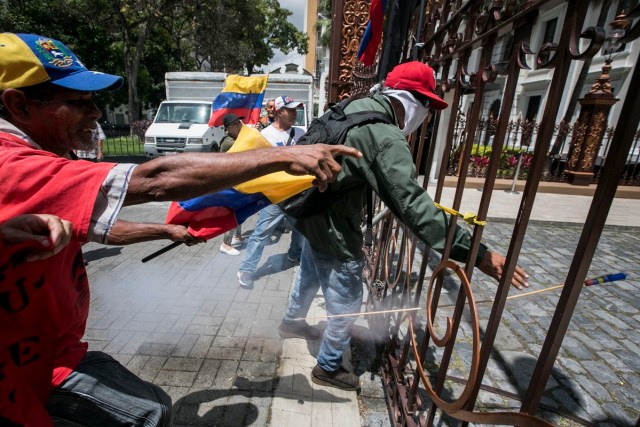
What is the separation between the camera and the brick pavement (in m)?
2.52

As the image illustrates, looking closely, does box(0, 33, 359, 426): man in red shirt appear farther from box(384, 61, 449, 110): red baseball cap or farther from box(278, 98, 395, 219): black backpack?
box(384, 61, 449, 110): red baseball cap

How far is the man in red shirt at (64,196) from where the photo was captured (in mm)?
1093

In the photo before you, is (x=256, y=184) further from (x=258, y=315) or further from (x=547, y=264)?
(x=547, y=264)

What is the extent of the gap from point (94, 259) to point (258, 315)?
108 inches

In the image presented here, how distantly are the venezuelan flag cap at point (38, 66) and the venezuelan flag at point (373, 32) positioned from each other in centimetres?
294

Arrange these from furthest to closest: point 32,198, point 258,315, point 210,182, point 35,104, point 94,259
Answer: point 94,259 < point 258,315 < point 35,104 < point 210,182 < point 32,198

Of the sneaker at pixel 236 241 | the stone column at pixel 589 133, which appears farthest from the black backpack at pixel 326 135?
the stone column at pixel 589 133

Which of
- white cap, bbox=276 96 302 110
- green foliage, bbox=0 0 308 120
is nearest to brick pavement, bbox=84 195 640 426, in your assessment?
white cap, bbox=276 96 302 110

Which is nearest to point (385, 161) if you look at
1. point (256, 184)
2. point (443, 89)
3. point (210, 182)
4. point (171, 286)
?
point (443, 89)

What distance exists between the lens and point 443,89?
1.92m

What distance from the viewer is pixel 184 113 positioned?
1332 cm

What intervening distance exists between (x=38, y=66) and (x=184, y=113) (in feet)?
43.1

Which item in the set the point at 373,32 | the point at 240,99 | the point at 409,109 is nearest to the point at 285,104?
the point at 240,99

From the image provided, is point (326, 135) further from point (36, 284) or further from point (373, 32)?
point (373, 32)
